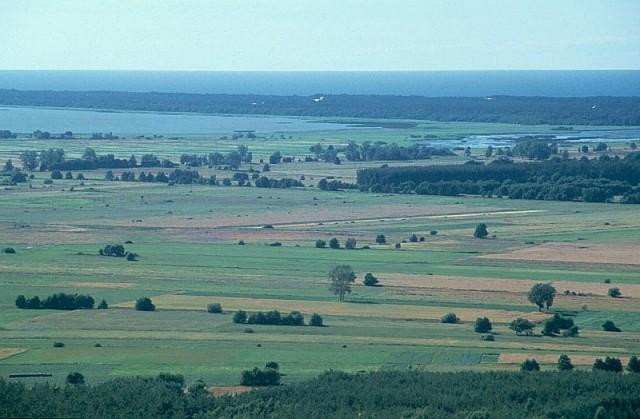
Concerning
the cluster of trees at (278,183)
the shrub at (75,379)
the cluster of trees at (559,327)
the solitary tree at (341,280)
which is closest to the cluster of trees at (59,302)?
the solitary tree at (341,280)

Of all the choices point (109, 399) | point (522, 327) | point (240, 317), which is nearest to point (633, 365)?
point (522, 327)

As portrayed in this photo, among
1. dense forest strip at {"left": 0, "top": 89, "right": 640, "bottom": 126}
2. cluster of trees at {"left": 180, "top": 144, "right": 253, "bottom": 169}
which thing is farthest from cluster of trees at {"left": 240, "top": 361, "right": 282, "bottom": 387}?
dense forest strip at {"left": 0, "top": 89, "right": 640, "bottom": 126}

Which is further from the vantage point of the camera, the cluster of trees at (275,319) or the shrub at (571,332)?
the cluster of trees at (275,319)

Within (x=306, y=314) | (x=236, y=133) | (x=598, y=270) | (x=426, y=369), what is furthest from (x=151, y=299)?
(x=236, y=133)

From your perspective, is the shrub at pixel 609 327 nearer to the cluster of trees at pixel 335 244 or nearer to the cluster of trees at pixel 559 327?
the cluster of trees at pixel 559 327

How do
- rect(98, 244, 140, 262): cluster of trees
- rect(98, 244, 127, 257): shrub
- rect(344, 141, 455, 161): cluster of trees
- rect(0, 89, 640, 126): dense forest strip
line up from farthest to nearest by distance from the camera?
1. rect(0, 89, 640, 126): dense forest strip
2. rect(344, 141, 455, 161): cluster of trees
3. rect(98, 244, 127, 257): shrub
4. rect(98, 244, 140, 262): cluster of trees

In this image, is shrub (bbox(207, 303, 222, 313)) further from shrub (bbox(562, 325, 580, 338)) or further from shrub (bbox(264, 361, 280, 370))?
shrub (bbox(562, 325, 580, 338))
